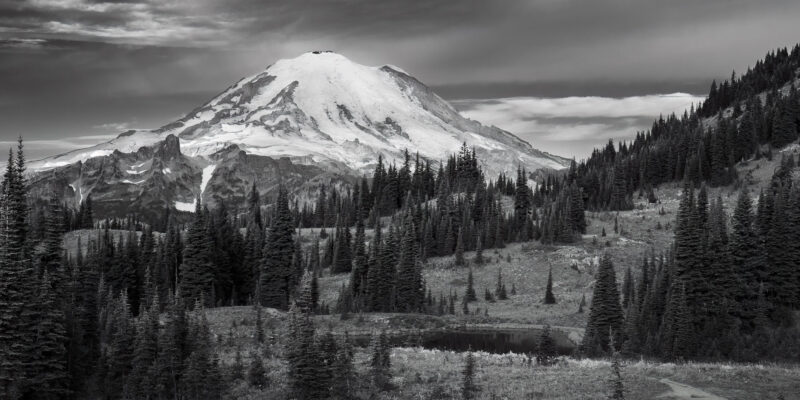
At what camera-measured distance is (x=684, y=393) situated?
27.0m

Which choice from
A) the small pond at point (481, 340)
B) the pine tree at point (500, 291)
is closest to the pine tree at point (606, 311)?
the small pond at point (481, 340)

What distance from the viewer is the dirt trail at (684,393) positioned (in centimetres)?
2622

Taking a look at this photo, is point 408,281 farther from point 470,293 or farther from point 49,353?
point 49,353

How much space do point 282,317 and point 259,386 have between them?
23.5 meters

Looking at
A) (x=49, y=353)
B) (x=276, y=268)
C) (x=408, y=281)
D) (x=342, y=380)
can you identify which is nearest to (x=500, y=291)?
(x=408, y=281)

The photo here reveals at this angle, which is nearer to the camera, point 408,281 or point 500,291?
point 408,281

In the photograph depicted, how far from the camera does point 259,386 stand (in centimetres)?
3472

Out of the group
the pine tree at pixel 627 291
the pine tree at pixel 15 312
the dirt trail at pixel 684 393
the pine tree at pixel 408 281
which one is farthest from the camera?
the pine tree at pixel 408 281

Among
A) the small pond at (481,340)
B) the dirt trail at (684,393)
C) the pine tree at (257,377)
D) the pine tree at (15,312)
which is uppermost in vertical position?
the pine tree at (15,312)

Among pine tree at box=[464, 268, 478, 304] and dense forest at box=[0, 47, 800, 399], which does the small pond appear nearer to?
dense forest at box=[0, 47, 800, 399]

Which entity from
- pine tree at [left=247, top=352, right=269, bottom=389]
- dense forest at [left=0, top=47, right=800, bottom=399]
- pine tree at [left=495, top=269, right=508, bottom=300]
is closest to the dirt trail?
dense forest at [left=0, top=47, right=800, bottom=399]

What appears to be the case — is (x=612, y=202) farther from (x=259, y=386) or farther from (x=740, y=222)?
(x=259, y=386)

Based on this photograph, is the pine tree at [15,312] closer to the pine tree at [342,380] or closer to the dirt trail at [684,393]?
the pine tree at [342,380]

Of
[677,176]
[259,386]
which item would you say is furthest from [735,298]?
[677,176]
